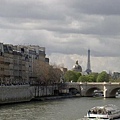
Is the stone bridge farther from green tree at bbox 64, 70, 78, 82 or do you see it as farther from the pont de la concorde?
green tree at bbox 64, 70, 78, 82

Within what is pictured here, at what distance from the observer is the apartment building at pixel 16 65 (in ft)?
380

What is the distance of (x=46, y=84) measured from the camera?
415 ft

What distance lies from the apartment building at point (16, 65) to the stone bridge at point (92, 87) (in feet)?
37.1

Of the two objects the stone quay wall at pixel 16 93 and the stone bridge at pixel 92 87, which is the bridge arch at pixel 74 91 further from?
the stone quay wall at pixel 16 93

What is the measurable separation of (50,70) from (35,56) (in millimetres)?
19613

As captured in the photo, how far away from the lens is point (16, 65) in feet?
419

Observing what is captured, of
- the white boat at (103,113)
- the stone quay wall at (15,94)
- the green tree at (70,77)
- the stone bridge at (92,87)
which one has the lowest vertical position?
the white boat at (103,113)

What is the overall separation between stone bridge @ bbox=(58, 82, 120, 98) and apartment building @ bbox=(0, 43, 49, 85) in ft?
37.1

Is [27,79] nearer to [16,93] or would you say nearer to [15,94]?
[16,93]

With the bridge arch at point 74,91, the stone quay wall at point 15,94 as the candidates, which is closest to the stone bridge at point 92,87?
the bridge arch at point 74,91

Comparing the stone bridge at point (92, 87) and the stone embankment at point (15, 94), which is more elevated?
the stone bridge at point (92, 87)

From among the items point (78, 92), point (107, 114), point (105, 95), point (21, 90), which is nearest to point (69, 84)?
point (78, 92)

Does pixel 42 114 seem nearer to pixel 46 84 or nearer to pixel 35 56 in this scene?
pixel 46 84

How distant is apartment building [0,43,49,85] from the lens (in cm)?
11594
